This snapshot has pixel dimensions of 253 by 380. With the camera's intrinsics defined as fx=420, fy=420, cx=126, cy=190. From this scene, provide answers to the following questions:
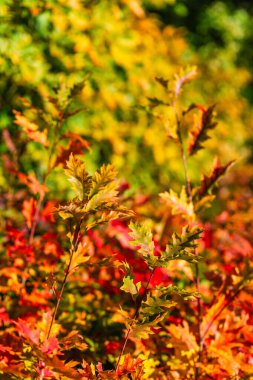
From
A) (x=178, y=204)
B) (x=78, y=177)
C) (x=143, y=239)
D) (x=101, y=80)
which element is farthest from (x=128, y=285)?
(x=101, y=80)

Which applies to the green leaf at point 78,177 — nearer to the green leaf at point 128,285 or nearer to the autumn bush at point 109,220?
the autumn bush at point 109,220

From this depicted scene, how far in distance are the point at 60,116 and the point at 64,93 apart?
0.33ft

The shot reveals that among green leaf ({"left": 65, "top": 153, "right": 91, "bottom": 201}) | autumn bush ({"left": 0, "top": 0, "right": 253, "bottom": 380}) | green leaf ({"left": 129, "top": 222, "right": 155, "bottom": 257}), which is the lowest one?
autumn bush ({"left": 0, "top": 0, "right": 253, "bottom": 380})

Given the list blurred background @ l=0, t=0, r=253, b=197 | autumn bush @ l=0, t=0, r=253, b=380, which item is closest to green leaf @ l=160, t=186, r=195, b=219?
autumn bush @ l=0, t=0, r=253, b=380

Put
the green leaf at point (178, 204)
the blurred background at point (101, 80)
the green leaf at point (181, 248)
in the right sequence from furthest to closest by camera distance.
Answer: the blurred background at point (101, 80) → the green leaf at point (178, 204) → the green leaf at point (181, 248)

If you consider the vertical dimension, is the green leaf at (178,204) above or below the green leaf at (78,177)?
below

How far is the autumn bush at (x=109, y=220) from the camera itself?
49.4 inches

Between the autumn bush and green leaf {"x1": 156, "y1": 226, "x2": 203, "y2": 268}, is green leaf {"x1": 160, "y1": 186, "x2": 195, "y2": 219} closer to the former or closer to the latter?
the autumn bush

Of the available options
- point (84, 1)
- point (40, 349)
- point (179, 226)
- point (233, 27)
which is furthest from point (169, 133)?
point (233, 27)

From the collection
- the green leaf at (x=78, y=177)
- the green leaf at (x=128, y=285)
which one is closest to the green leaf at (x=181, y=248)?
the green leaf at (x=128, y=285)

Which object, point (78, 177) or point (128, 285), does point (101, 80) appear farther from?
point (128, 285)

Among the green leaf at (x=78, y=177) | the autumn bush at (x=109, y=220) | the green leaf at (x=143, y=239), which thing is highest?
the green leaf at (x=78, y=177)

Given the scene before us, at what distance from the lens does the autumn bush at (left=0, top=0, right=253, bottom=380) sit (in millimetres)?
1256

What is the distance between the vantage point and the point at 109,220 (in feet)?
4.11
